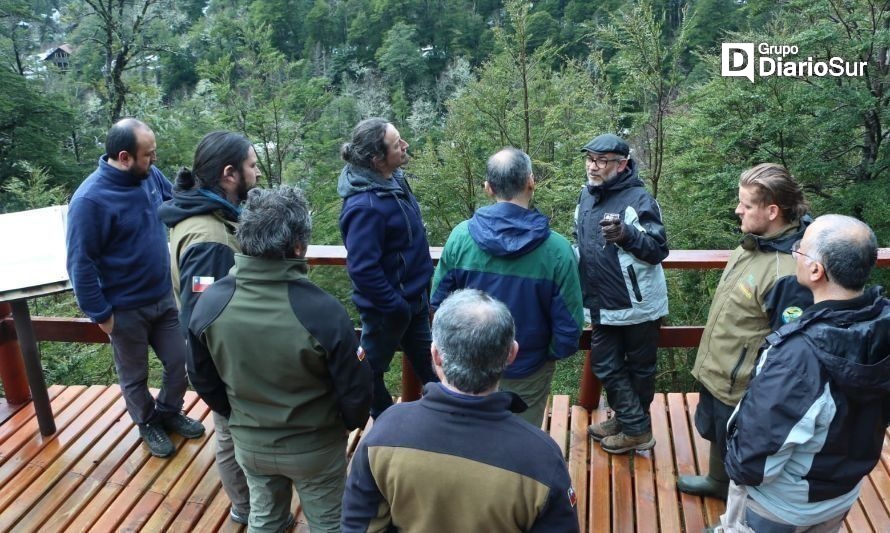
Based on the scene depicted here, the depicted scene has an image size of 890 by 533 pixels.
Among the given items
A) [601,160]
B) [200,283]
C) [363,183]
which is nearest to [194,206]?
[200,283]

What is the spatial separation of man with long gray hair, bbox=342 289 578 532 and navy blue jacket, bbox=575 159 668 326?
1.36 m

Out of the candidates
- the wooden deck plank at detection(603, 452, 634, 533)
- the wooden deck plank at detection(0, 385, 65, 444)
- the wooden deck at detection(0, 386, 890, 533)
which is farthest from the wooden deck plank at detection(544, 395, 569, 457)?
the wooden deck plank at detection(0, 385, 65, 444)

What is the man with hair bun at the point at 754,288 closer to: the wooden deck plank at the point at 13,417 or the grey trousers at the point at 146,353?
the grey trousers at the point at 146,353

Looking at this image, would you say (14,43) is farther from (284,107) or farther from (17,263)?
(17,263)

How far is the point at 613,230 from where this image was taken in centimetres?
241

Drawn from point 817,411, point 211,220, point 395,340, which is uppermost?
point 211,220

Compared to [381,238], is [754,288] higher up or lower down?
lower down

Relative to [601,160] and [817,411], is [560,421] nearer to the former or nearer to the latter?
[601,160]

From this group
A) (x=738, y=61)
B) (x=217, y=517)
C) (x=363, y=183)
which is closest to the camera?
(x=363, y=183)

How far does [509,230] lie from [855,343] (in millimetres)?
1112

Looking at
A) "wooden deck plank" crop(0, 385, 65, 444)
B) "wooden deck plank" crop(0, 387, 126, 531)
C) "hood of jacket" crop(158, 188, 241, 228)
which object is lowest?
"wooden deck plank" crop(0, 387, 126, 531)

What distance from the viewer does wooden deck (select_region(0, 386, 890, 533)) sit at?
8.48ft

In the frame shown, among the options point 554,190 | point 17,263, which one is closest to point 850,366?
point 17,263

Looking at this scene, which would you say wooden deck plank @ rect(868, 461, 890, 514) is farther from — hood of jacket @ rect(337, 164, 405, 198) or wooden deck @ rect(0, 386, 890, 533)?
hood of jacket @ rect(337, 164, 405, 198)
